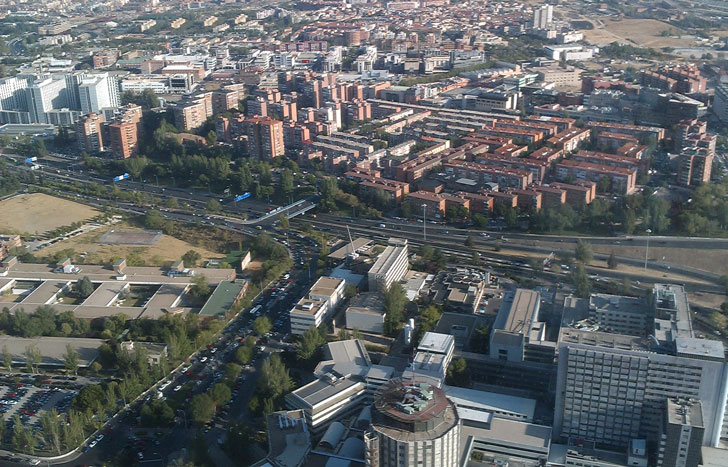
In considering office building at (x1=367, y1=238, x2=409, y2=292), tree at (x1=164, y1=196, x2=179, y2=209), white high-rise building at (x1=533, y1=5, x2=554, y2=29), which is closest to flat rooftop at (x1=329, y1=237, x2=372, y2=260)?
office building at (x1=367, y1=238, x2=409, y2=292)

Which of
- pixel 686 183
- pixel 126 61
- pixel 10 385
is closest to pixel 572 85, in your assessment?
pixel 686 183

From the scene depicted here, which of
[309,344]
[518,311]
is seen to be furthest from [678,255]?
[309,344]

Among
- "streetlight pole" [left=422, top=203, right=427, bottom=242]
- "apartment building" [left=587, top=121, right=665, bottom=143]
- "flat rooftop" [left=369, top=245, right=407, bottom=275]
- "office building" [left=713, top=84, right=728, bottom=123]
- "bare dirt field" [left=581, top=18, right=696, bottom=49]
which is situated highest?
"bare dirt field" [left=581, top=18, right=696, bottom=49]

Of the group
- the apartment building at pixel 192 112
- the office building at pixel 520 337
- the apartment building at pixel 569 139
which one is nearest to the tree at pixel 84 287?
the office building at pixel 520 337

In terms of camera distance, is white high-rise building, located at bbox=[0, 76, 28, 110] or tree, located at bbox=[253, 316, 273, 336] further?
white high-rise building, located at bbox=[0, 76, 28, 110]

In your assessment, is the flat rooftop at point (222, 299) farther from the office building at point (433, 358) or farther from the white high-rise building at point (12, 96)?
the white high-rise building at point (12, 96)

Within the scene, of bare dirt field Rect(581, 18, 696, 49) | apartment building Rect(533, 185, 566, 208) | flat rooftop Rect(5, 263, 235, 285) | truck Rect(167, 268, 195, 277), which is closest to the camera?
flat rooftop Rect(5, 263, 235, 285)

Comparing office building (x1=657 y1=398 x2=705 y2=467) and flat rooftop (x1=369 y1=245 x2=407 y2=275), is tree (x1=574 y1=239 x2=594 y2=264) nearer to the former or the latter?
flat rooftop (x1=369 y1=245 x2=407 y2=275)
